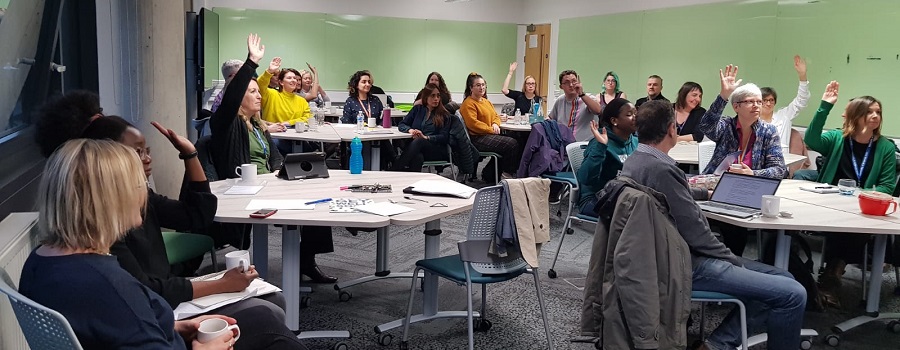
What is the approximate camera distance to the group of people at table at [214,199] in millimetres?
1417

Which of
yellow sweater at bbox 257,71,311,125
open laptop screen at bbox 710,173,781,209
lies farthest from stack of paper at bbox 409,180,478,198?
yellow sweater at bbox 257,71,311,125

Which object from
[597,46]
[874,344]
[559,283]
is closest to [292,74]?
[559,283]

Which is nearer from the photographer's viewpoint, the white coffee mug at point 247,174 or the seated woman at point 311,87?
the white coffee mug at point 247,174

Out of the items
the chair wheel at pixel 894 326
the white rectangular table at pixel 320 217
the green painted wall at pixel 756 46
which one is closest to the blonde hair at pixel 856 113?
the chair wheel at pixel 894 326

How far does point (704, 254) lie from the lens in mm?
2730

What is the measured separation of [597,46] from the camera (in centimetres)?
987

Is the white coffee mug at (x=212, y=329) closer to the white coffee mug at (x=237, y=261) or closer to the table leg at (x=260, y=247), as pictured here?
the white coffee mug at (x=237, y=261)

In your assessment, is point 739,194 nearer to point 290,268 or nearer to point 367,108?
point 290,268

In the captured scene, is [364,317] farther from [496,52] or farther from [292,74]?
[496,52]

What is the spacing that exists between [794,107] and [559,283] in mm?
3314

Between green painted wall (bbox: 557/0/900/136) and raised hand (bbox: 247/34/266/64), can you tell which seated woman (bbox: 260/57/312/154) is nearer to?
raised hand (bbox: 247/34/266/64)

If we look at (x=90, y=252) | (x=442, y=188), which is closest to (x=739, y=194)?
(x=442, y=188)

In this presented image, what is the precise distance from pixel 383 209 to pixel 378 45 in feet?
28.1

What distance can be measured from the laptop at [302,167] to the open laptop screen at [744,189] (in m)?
2.08
